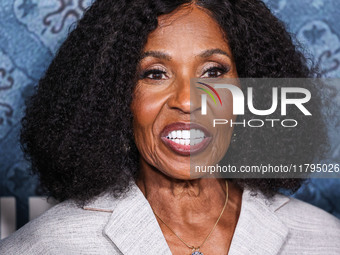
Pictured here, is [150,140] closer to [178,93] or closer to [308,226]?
[178,93]

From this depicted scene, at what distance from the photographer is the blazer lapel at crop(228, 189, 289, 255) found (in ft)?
6.77

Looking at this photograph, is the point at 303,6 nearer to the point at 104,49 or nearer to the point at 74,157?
the point at 104,49

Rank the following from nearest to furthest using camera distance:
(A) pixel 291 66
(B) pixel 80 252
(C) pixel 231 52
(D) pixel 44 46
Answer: (B) pixel 80 252, (C) pixel 231 52, (A) pixel 291 66, (D) pixel 44 46

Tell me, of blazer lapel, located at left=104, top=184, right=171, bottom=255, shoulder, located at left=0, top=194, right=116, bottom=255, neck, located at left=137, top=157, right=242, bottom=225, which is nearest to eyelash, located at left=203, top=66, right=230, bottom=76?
neck, located at left=137, top=157, right=242, bottom=225

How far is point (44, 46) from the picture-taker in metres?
2.70

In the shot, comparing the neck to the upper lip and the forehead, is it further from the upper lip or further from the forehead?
the forehead

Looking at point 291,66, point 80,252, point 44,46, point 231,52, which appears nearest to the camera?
point 80,252

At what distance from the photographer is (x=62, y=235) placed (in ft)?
6.73

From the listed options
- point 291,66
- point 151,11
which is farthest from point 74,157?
point 291,66

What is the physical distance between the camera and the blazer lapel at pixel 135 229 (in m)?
1.98

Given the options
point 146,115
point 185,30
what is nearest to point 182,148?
point 146,115

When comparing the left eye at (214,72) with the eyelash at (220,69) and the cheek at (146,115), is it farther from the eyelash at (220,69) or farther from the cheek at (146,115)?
the cheek at (146,115)

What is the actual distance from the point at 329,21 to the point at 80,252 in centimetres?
168
